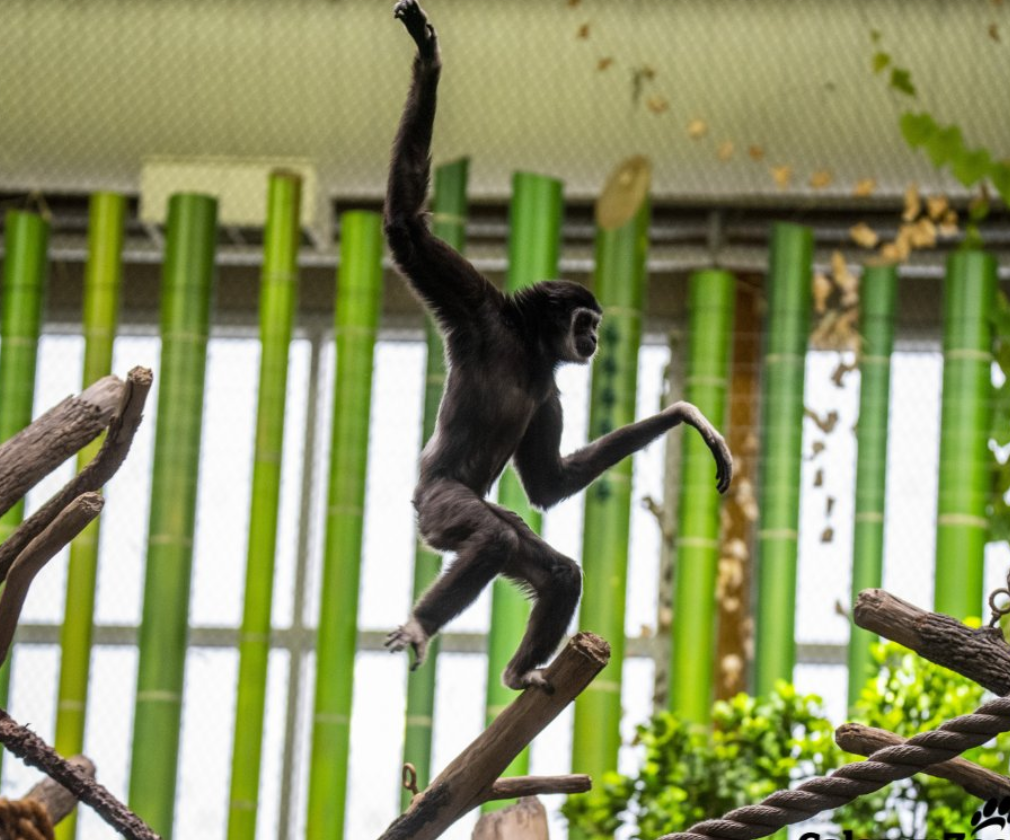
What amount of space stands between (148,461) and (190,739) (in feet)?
3.80

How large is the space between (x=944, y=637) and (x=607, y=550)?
12.7ft

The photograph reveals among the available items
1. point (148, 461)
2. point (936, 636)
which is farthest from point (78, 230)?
point (936, 636)

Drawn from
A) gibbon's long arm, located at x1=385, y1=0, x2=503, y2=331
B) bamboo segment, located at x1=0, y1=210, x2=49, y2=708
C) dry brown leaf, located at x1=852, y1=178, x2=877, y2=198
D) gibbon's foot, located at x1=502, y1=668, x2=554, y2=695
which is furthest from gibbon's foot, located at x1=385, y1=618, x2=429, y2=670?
dry brown leaf, located at x1=852, y1=178, x2=877, y2=198

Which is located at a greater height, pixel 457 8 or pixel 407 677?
pixel 457 8

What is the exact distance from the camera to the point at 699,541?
22.1 ft

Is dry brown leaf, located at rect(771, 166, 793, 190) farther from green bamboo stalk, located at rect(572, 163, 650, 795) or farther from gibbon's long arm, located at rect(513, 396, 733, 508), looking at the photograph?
gibbon's long arm, located at rect(513, 396, 733, 508)

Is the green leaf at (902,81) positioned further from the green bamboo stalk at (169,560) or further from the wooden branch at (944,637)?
the wooden branch at (944,637)

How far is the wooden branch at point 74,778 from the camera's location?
2.71 meters

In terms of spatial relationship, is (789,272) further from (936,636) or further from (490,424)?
(490,424)

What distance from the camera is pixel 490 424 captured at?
7.48 ft

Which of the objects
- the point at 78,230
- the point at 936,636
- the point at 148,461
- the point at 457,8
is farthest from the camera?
the point at 78,230

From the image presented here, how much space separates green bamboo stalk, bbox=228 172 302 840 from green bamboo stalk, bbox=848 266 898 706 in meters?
2.17

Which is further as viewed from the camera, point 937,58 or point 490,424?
point 937,58

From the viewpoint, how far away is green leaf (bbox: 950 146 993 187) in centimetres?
609
